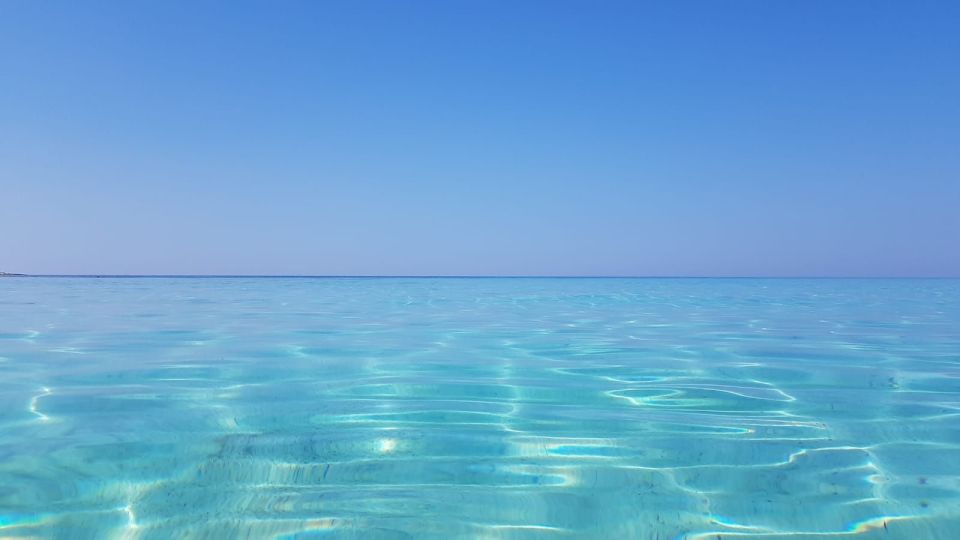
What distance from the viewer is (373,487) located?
183 centimetres

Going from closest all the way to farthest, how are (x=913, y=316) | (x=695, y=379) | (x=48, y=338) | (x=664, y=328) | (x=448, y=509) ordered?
1. (x=448, y=509)
2. (x=695, y=379)
3. (x=48, y=338)
4. (x=664, y=328)
5. (x=913, y=316)

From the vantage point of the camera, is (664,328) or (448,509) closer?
(448,509)

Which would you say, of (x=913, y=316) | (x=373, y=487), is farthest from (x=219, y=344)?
(x=913, y=316)

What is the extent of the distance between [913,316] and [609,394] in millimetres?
7593

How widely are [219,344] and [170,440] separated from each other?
10.0ft

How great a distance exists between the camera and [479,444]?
2225 mm

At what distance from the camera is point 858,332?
6.28 meters

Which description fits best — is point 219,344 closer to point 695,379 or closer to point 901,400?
point 695,379

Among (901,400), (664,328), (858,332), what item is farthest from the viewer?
(664,328)

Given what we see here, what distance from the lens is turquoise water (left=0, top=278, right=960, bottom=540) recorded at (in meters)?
1.62

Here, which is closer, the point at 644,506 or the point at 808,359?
the point at 644,506

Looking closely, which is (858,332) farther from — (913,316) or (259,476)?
(259,476)

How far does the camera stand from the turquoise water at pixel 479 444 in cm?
162

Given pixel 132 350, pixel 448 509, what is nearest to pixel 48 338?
pixel 132 350
